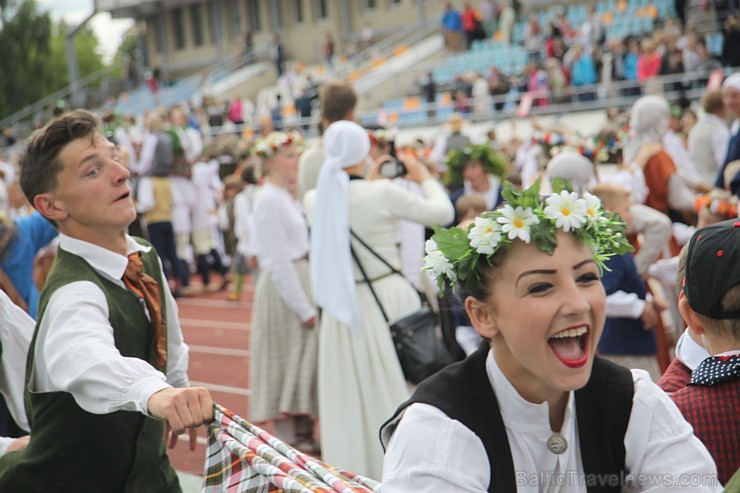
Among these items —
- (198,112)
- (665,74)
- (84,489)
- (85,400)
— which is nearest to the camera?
(85,400)

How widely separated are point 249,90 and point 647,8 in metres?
19.7

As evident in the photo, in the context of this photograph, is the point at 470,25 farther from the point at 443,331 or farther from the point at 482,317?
the point at 482,317

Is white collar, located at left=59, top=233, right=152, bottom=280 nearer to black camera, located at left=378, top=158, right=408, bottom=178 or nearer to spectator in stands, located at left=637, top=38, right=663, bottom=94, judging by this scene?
black camera, located at left=378, top=158, right=408, bottom=178

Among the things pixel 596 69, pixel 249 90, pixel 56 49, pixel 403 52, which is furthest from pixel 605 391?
pixel 56 49

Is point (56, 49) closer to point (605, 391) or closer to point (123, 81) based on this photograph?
point (123, 81)

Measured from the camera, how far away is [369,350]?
5.87 metres

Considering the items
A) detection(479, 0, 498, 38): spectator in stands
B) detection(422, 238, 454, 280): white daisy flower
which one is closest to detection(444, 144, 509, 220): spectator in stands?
detection(422, 238, 454, 280): white daisy flower

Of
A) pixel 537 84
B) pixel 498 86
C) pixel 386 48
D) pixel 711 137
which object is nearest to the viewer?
pixel 711 137

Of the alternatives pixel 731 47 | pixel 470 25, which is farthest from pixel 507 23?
pixel 731 47

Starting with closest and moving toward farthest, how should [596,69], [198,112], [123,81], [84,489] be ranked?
[84,489]
[596,69]
[198,112]
[123,81]

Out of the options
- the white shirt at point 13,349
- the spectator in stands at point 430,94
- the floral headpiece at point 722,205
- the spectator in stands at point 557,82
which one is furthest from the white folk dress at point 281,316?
the spectator in stands at point 430,94

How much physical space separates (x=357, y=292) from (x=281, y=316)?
1.20 m

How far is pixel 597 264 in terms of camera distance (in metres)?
2.44

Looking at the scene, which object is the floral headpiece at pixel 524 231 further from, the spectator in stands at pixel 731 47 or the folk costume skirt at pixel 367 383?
the spectator in stands at pixel 731 47
